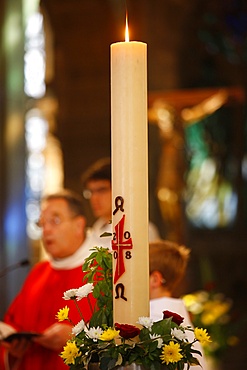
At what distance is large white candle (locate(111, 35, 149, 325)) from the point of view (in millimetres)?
2494

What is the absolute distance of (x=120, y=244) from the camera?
2492mm

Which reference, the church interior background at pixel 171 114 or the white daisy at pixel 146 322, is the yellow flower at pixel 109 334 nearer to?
the white daisy at pixel 146 322

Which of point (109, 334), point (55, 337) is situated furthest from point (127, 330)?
point (55, 337)

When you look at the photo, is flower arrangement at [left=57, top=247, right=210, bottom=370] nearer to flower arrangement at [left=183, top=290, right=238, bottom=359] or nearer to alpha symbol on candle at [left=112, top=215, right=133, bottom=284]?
alpha symbol on candle at [left=112, top=215, right=133, bottom=284]

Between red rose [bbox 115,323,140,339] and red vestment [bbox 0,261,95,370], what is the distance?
1.96 metres

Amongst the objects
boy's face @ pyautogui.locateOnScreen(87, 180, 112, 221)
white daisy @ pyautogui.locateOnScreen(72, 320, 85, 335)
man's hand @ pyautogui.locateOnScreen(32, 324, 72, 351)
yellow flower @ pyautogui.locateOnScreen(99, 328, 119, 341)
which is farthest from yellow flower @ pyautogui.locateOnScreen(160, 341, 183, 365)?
boy's face @ pyautogui.locateOnScreen(87, 180, 112, 221)

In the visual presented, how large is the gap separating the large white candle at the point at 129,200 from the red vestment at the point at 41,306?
1863mm

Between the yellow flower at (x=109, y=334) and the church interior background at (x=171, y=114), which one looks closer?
the yellow flower at (x=109, y=334)

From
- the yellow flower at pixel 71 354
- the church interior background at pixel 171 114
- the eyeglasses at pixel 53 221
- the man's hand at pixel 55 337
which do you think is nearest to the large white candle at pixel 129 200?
the yellow flower at pixel 71 354

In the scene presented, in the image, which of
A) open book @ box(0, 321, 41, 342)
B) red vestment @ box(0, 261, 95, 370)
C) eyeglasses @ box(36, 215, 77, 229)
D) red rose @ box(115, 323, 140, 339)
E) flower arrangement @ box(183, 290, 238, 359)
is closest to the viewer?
red rose @ box(115, 323, 140, 339)

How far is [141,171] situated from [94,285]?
352 millimetres

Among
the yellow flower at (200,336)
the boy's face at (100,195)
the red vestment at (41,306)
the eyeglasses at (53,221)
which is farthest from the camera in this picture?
the boy's face at (100,195)

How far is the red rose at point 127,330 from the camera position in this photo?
237 centimetres

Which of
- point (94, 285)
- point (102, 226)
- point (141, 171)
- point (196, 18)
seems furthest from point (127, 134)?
point (196, 18)
